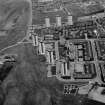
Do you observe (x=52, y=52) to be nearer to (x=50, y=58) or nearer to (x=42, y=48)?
(x=50, y=58)

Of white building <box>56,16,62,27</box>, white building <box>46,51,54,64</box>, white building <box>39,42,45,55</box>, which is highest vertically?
white building <box>56,16,62,27</box>

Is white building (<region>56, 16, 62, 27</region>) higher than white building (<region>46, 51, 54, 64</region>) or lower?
higher

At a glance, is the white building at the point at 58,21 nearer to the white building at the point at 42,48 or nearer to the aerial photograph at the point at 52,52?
the aerial photograph at the point at 52,52

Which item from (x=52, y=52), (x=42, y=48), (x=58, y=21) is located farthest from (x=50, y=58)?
(x=58, y=21)

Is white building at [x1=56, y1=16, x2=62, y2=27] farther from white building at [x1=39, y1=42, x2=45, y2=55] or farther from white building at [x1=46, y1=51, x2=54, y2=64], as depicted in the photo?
white building at [x1=46, y1=51, x2=54, y2=64]

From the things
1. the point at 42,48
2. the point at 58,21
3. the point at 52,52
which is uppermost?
the point at 58,21

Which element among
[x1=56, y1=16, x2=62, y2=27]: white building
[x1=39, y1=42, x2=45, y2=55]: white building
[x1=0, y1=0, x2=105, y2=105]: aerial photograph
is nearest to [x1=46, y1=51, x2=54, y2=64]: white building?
[x1=0, y1=0, x2=105, y2=105]: aerial photograph

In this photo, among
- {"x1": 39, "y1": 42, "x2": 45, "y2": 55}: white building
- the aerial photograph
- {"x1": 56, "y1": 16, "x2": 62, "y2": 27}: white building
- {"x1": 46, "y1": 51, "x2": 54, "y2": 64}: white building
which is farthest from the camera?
{"x1": 56, "y1": 16, "x2": 62, "y2": 27}: white building

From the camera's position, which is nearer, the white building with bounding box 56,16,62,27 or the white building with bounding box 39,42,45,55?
the white building with bounding box 39,42,45,55

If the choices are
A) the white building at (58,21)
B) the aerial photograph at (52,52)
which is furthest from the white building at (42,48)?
the white building at (58,21)
